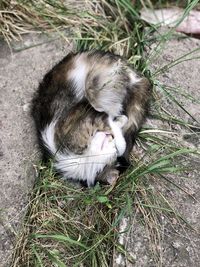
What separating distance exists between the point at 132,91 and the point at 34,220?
77 cm

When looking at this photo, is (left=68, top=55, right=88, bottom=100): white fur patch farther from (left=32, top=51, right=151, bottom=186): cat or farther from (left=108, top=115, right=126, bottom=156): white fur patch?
(left=108, top=115, right=126, bottom=156): white fur patch

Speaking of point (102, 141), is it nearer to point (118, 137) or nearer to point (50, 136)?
point (118, 137)

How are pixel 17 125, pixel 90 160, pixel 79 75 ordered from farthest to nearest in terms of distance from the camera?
pixel 17 125 → pixel 79 75 → pixel 90 160

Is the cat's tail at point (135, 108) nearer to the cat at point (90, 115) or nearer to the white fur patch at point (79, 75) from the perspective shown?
the cat at point (90, 115)

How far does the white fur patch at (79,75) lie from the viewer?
8.79 feet

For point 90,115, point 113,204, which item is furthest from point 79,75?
point 113,204

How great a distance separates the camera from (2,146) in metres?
A: 2.85

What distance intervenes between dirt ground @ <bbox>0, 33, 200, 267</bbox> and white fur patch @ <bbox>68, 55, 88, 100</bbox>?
38 centimetres

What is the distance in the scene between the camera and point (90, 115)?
2617 mm

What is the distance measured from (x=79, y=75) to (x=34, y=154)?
1.49 feet

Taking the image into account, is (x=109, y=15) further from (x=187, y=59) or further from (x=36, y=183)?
(x=36, y=183)

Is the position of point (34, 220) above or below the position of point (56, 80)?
below

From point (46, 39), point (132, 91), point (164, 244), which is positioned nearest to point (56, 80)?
point (132, 91)

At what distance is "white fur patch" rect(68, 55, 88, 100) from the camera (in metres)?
2.68
